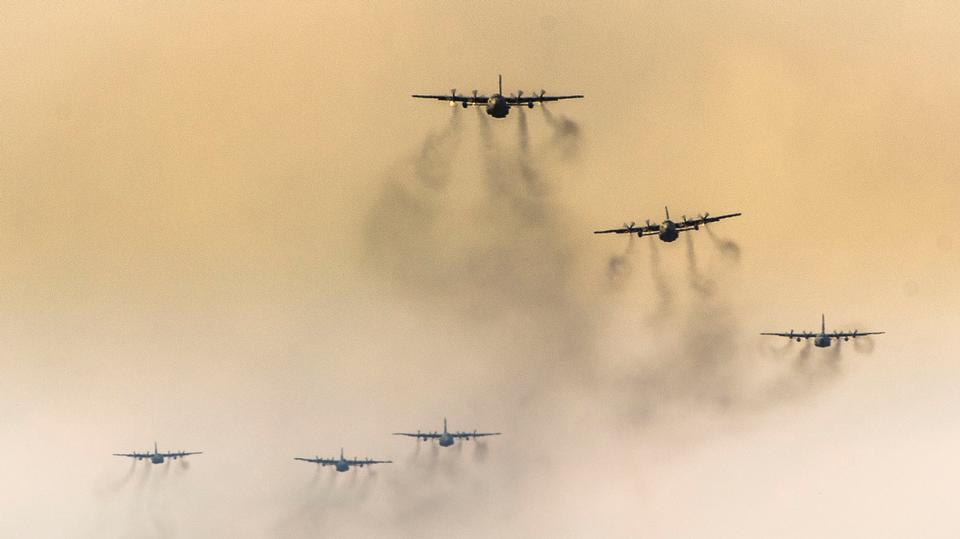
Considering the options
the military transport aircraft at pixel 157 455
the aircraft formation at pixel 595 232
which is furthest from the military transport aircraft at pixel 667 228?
the military transport aircraft at pixel 157 455

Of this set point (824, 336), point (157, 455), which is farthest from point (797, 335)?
point (157, 455)

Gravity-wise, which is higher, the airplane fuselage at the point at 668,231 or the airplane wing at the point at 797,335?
the airplane fuselage at the point at 668,231

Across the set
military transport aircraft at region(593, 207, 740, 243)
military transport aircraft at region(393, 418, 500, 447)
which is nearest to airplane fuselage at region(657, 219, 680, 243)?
military transport aircraft at region(593, 207, 740, 243)

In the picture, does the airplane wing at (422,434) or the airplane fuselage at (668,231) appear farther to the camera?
the airplane wing at (422,434)

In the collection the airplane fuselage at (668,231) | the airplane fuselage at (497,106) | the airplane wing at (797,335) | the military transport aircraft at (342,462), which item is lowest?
the military transport aircraft at (342,462)

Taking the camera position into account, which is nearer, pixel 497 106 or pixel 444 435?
pixel 497 106

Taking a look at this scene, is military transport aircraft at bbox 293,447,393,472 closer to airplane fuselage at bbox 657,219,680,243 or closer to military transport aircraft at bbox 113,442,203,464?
military transport aircraft at bbox 113,442,203,464

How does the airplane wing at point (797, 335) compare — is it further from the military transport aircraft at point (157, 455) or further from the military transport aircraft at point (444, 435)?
the military transport aircraft at point (157, 455)

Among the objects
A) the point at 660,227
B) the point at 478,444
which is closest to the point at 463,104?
the point at 660,227

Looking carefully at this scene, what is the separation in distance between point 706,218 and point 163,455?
221 feet

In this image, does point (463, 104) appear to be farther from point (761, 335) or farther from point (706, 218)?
point (761, 335)

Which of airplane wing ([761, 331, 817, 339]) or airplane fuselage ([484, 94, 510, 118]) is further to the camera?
airplane wing ([761, 331, 817, 339])

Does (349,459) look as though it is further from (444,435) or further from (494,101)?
(494,101)

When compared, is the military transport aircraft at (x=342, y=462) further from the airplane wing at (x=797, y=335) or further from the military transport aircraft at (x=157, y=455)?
the airplane wing at (x=797, y=335)
